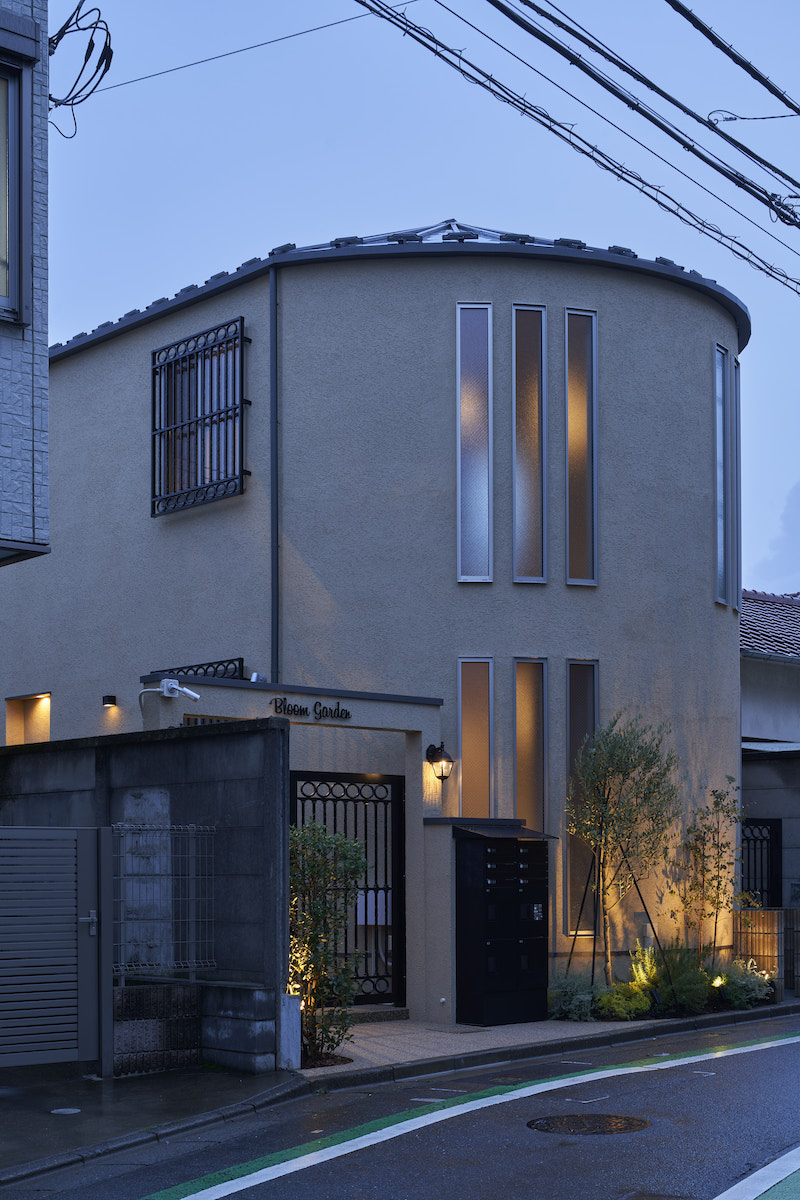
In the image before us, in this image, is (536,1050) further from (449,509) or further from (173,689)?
(449,509)

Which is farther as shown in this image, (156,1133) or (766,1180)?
(156,1133)

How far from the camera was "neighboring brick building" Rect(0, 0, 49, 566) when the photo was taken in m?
12.4

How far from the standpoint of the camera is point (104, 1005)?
12.3 meters

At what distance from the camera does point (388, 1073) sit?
12.6m

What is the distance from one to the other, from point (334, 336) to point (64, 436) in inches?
230

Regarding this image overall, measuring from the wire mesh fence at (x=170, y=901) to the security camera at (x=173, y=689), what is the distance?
1.73 meters

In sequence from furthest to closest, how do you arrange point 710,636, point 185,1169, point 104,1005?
point 710,636, point 104,1005, point 185,1169

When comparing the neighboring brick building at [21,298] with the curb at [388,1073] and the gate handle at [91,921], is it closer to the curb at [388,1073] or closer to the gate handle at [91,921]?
the gate handle at [91,921]

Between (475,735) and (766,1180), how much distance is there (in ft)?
32.1

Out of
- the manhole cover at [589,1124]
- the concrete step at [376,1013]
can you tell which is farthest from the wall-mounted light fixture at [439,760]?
the manhole cover at [589,1124]

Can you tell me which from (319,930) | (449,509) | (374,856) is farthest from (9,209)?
(374,856)

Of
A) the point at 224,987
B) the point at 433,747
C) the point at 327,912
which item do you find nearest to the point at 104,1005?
the point at 224,987

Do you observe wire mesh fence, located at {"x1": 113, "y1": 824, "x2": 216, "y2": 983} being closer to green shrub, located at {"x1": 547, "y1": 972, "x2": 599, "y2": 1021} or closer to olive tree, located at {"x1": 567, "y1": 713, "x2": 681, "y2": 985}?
green shrub, located at {"x1": 547, "y1": 972, "x2": 599, "y2": 1021}

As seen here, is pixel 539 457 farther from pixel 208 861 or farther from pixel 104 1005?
pixel 104 1005
